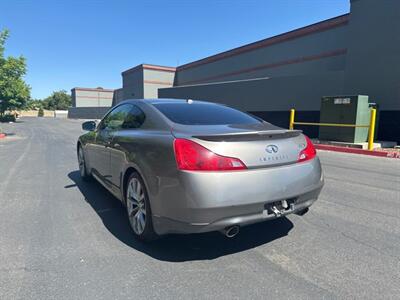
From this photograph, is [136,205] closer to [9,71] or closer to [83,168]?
[83,168]

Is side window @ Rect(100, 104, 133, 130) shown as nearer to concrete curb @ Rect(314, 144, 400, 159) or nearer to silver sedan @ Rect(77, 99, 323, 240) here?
silver sedan @ Rect(77, 99, 323, 240)

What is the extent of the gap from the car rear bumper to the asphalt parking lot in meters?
0.42

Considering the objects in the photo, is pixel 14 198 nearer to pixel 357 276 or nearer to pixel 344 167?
pixel 357 276

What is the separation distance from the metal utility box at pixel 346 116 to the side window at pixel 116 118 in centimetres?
1013

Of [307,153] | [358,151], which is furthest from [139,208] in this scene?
[358,151]

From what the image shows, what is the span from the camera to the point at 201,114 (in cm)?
384

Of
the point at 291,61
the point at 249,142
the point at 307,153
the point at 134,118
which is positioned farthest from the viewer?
the point at 291,61

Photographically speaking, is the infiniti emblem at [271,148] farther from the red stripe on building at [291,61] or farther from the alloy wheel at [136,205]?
the red stripe on building at [291,61]

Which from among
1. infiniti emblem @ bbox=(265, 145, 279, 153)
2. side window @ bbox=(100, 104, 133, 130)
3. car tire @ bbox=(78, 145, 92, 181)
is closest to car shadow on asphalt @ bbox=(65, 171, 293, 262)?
infiniti emblem @ bbox=(265, 145, 279, 153)

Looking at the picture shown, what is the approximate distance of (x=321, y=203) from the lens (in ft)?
15.9

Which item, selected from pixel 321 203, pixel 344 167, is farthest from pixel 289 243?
pixel 344 167

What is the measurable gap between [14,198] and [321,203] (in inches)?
192

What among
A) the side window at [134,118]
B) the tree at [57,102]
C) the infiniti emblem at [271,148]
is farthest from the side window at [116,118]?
the tree at [57,102]

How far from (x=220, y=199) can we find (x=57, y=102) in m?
114
